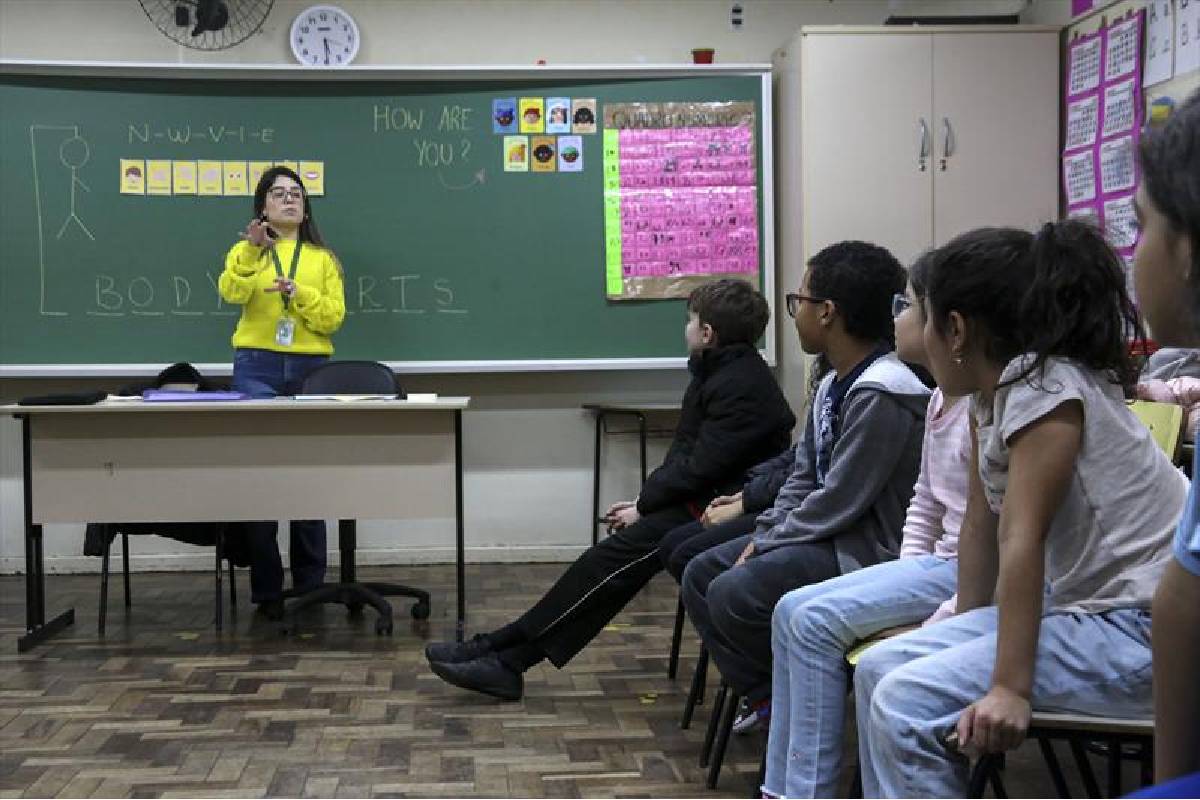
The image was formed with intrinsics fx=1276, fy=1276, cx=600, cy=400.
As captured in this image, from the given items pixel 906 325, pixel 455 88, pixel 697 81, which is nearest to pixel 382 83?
pixel 455 88

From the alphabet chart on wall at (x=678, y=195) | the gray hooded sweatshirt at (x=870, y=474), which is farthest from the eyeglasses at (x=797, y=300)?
the alphabet chart on wall at (x=678, y=195)

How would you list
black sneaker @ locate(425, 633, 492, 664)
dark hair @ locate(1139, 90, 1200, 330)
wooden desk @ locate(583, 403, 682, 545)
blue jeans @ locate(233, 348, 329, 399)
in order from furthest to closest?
wooden desk @ locate(583, 403, 682, 545), blue jeans @ locate(233, 348, 329, 399), black sneaker @ locate(425, 633, 492, 664), dark hair @ locate(1139, 90, 1200, 330)

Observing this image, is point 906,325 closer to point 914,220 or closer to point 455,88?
point 914,220

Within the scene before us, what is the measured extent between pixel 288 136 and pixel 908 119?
93.7 inches

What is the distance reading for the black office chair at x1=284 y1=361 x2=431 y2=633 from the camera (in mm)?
4211

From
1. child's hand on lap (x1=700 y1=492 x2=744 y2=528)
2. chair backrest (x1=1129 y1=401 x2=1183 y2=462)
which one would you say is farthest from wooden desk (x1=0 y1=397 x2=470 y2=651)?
chair backrest (x1=1129 y1=401 x2=1183 y2=462)

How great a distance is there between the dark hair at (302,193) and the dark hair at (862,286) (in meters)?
2.55

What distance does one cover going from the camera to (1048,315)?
155 cm

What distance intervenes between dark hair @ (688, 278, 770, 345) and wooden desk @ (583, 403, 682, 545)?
1.81 m

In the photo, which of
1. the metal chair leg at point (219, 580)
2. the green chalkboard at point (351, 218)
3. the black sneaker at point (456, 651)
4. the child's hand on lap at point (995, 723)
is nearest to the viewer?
the child's hand on lap at point (995, 723)

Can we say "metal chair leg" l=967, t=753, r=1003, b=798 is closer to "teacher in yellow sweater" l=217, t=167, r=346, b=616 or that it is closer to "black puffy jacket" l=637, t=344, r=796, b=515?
"black puffy jacket" l=637, t=344, r=796, b=515

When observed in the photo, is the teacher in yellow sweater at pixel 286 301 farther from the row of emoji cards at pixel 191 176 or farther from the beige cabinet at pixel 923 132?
the beige cabinet at pixel 923 132

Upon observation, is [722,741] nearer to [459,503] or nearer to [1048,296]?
[1048,296]

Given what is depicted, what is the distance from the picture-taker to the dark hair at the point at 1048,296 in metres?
1.54
